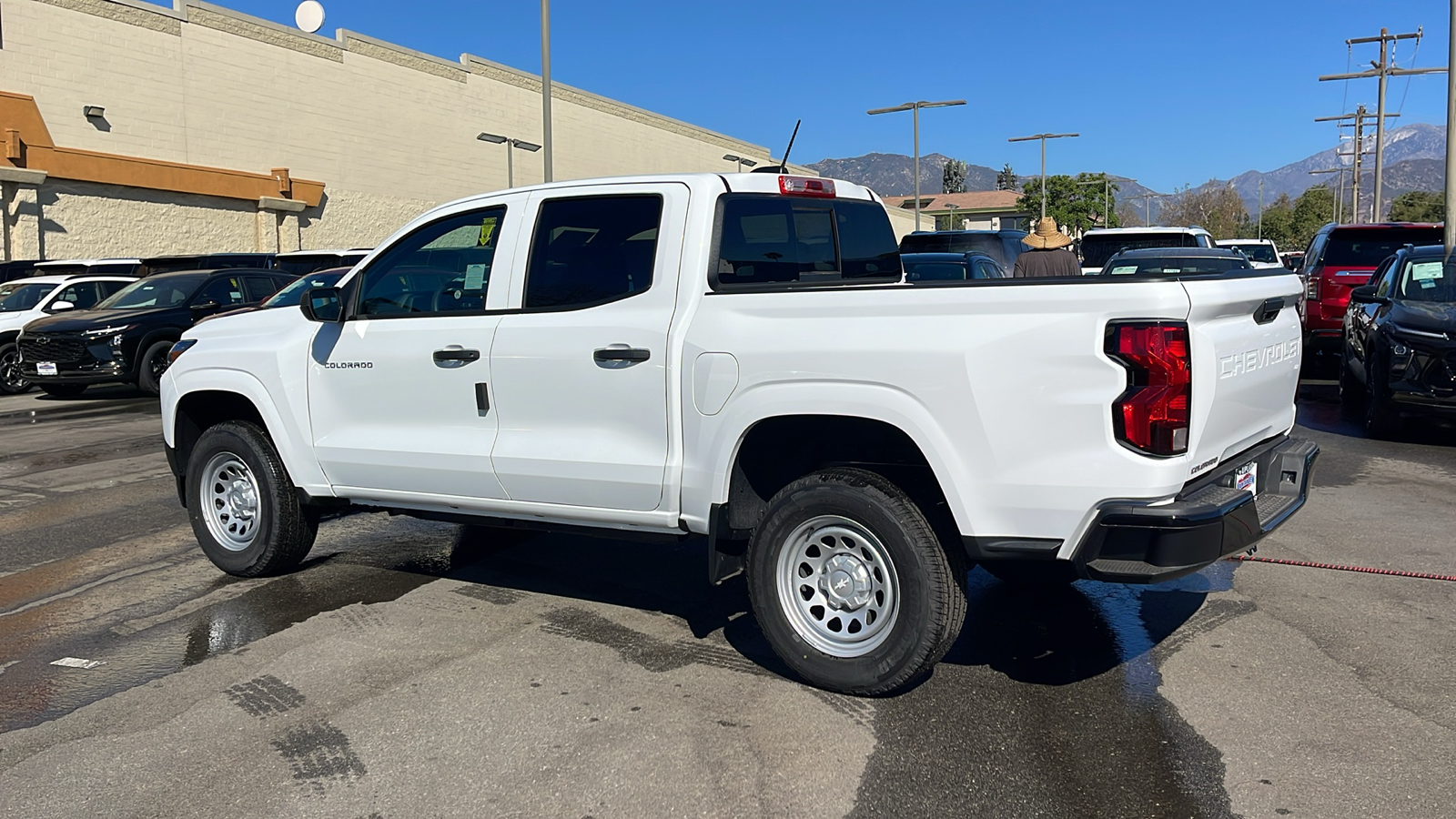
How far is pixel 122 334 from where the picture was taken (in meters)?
16.3

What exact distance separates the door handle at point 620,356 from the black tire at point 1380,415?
8.33 meters

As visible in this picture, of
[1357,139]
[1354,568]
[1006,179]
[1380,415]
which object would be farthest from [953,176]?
[1354,568]

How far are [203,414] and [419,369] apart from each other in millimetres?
1972

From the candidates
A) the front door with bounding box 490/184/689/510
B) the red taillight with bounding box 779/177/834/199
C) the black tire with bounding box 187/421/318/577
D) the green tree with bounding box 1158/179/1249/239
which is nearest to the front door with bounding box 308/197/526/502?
the front door with bounding box 490/184/689/510

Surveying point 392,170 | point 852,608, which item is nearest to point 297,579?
point 852,608

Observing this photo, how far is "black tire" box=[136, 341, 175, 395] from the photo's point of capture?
1636 centimetres

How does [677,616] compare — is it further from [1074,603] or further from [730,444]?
[1074,603]

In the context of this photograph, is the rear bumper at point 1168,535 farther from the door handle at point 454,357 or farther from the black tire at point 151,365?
the black tire at point 151,365

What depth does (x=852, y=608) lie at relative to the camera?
4641 mm

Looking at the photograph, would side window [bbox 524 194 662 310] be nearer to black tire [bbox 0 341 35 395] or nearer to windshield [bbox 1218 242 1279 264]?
black tire [bbox 0 341 35 395]

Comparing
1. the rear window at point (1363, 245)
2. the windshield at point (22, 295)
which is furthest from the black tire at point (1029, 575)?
the windshield at point (22, 295)

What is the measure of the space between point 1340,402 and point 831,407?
11152mm

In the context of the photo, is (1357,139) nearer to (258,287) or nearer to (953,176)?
(258,287)

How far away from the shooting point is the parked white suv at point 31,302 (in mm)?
17906
